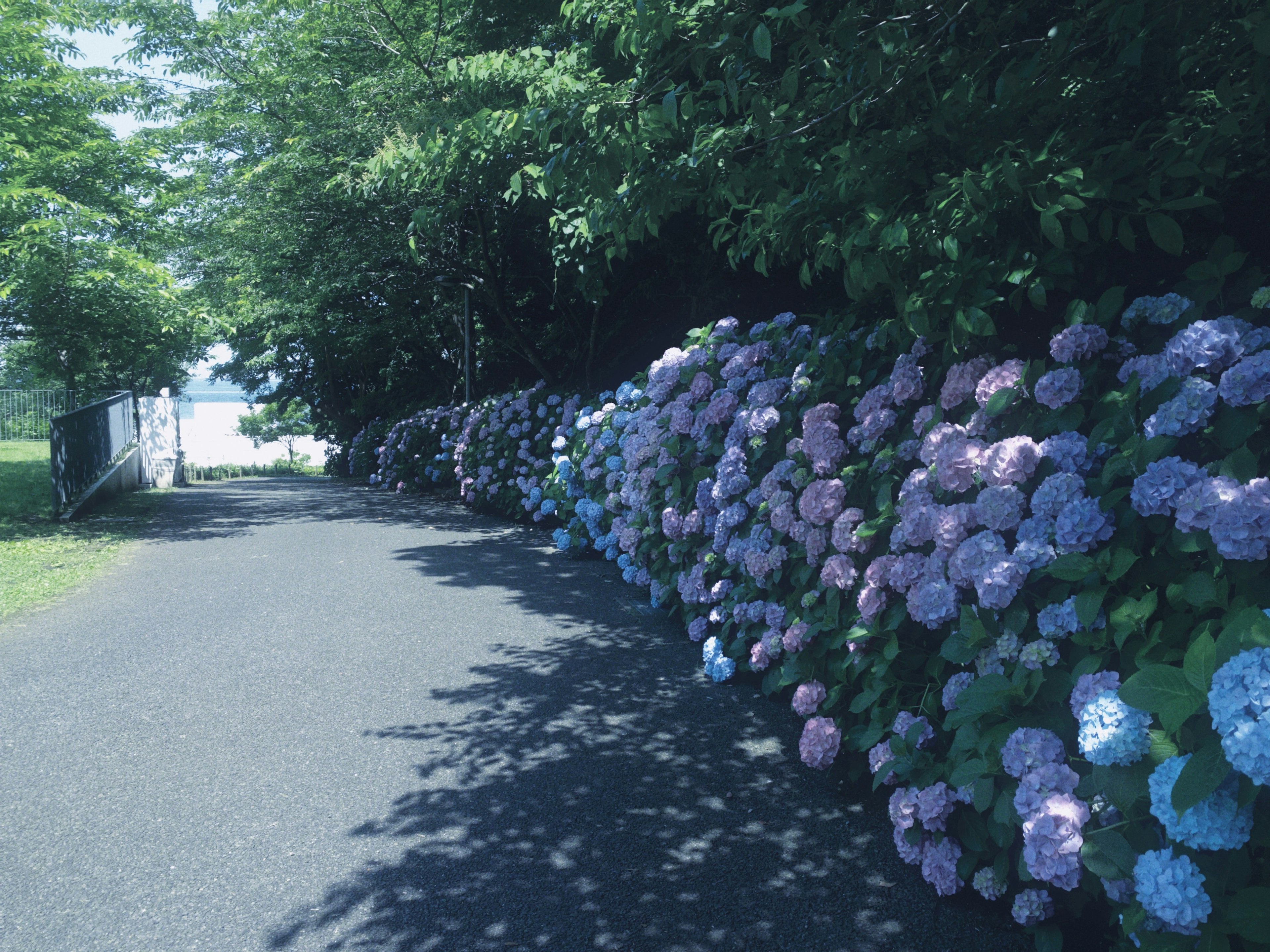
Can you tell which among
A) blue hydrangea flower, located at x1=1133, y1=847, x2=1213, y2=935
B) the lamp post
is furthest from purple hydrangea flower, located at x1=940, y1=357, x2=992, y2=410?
the lamp post

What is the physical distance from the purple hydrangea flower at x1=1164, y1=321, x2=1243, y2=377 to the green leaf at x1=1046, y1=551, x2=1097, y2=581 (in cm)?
63

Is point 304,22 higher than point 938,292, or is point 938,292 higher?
point 304,22

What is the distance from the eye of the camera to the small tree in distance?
55625 mm

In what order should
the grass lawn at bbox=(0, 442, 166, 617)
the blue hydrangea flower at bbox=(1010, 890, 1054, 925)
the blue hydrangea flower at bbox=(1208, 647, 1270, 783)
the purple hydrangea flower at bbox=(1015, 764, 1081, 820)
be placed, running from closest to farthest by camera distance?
1. the blue hydrangea flower at bbox=(1208, 647, 1270, 783)
2. the purple hydrangea flower at bbox=(1015, 764, 1081, 820)
3. the blue hydrangea flower at bbox=(1010, 890, 1054, 925)
4. the grass lawn at bbox=(0, 442, 166, 617)

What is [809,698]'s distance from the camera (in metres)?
4.02

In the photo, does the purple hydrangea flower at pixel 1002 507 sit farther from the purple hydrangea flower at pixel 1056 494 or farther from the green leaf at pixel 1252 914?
the green leaf at pixel 1252 914

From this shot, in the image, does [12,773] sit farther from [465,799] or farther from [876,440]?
[876,440]

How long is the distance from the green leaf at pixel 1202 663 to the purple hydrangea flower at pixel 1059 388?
3.39 feet

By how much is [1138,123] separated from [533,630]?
187 inches

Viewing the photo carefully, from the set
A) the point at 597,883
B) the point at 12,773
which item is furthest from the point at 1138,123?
the point at 12,773

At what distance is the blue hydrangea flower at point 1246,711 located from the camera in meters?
1.85

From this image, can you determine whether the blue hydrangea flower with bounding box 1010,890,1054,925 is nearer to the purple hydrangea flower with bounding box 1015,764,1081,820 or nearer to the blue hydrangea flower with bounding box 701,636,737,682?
the purple hydrangea flower with bounding box 1015,764,1081,820

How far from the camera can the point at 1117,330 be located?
3.12 metres

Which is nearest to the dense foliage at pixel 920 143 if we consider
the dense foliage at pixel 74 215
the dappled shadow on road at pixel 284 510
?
the dense foliage at pixel 74 215
